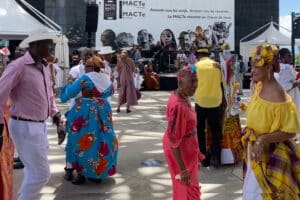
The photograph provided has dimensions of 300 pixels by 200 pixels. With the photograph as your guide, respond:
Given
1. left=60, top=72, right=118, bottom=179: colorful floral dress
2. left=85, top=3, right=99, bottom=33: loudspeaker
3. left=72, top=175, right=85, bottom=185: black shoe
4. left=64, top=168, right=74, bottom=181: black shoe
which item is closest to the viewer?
left=60, top=72, right=118, bottom=179: colorful floral dress

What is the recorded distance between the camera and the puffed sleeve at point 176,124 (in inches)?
154

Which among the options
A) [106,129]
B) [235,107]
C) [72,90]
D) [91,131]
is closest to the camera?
[72,90]

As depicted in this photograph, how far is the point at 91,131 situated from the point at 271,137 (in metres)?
3.05

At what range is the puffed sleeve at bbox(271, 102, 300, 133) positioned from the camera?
3.57 meters

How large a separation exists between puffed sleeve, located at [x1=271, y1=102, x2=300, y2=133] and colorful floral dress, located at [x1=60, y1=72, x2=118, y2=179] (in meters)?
2.95

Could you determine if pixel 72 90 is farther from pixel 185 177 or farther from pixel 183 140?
pixel 185 177

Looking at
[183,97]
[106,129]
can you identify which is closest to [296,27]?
[106,129]

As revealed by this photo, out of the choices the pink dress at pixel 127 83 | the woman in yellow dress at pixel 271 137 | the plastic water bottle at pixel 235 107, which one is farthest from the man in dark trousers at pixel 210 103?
the pink dress at pixel 127 83

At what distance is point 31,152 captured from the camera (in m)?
4.40

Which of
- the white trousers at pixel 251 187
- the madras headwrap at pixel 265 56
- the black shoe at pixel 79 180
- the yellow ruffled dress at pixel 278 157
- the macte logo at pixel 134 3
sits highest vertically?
the macte logo at pixel 134 3

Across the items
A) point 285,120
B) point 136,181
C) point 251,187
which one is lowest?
point 136,181

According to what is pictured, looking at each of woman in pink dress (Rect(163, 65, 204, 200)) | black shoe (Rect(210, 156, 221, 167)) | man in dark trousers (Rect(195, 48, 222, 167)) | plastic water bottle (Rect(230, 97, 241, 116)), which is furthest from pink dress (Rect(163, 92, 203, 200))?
plastic water bottle (Rect(230, 97, 241, 116))

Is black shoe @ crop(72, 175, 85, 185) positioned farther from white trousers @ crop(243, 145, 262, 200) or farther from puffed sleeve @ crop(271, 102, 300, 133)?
puffed sleeve @ crop(271, 102, 300, 133)

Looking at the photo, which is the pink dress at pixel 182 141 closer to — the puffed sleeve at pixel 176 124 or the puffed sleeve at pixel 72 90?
the puffed sleeve at pixel 176 124
